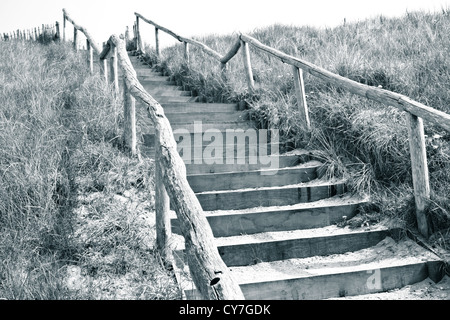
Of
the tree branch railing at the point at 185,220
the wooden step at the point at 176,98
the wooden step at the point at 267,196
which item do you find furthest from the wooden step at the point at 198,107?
the wooden step at the point at 267,196

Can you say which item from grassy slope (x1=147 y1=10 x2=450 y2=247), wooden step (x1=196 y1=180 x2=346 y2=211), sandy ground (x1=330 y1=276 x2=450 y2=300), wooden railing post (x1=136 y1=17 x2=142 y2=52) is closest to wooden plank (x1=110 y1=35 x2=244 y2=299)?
wooden step (x1=196 y1=180 x2=346 y2=211)

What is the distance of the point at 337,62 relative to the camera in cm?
784

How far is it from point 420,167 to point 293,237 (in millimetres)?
1308

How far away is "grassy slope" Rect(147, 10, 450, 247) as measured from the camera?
5.04m

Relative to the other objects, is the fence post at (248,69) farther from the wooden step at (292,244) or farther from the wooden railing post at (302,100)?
the wooden step at (292,244)

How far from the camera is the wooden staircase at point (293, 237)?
3971 mm

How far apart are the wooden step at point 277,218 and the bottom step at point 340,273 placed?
485 millimetres

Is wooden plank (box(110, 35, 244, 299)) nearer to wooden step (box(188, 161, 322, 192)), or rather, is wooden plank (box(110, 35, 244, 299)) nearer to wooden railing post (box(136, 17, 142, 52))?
wooden step (box(188, 161, 322, 192))

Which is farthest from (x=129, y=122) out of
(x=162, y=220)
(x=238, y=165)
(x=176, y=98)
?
(x=176, y=98)
